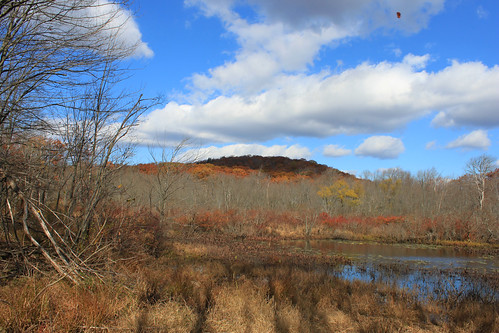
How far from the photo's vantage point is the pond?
37.3 ft

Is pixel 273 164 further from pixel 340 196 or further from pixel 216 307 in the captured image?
pixel 216 307

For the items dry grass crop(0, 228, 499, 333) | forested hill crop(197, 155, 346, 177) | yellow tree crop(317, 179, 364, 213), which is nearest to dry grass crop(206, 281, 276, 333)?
dry grass crop(0, 228, 499, 333)

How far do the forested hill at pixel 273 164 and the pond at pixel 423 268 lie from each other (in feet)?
218

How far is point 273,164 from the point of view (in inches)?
3979

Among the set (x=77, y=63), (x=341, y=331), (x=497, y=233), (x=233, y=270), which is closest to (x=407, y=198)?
(x=497, y=233)

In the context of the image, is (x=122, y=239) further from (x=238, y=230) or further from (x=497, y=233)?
(x=497, y=233)

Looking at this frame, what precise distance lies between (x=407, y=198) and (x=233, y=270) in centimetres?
5242

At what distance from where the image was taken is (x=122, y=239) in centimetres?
1088

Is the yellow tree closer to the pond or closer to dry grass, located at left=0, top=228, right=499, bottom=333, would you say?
the pond

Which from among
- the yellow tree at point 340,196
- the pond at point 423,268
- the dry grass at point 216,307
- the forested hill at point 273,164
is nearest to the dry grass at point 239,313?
the dry grass at point 216,307

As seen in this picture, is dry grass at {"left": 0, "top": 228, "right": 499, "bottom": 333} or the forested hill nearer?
dry grass at {"left": 0, "top": 228, "right": 499, "bottom": 333}

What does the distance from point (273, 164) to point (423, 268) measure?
85.0m

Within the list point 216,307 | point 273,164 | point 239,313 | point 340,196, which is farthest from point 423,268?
point 273,164

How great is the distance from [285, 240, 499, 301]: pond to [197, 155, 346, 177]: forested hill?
2614 inches
